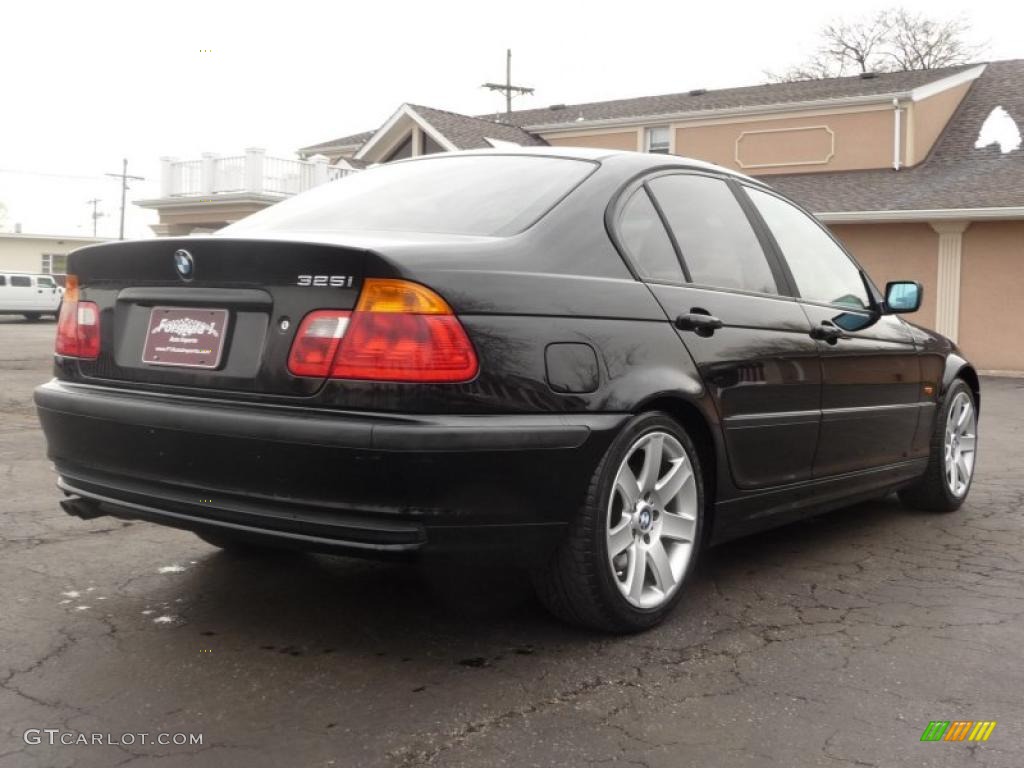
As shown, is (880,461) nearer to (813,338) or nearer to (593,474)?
(813,338)

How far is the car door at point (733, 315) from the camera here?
3619mm

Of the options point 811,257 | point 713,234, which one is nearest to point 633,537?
point 713,234

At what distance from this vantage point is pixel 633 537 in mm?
3395

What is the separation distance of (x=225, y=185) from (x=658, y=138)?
9.72 metres

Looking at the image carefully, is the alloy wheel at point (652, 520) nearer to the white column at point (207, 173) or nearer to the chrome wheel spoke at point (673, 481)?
the chrome wheel spoke at point (673, 481)

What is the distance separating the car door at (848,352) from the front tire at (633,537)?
3.24ft

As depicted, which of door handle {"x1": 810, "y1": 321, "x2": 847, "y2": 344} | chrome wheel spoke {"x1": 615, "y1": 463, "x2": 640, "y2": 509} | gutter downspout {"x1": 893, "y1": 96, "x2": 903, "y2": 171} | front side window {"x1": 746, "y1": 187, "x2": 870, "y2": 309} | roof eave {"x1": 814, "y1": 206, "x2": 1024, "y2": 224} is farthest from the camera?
gutter downspout {"x1": 893, "y1": 96, "x2": 903, "y2": 171}

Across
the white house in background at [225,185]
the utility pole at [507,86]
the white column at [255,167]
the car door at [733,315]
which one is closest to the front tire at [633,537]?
the car door at [733,315]

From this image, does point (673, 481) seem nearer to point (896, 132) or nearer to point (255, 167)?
point (896, 132)

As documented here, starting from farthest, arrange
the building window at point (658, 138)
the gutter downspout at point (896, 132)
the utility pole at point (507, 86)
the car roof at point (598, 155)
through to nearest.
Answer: the utility pole at point (507, 86)
the building window at point (658, 138)
the gutter downspout at point (896, 132)
the car roof at point (598, 155)

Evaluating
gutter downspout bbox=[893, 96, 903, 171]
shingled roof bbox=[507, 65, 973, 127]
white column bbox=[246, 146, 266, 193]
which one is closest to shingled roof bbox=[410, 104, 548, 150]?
shingled roof bbox=[507, 65, 973, 127]

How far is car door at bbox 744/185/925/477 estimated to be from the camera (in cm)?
436

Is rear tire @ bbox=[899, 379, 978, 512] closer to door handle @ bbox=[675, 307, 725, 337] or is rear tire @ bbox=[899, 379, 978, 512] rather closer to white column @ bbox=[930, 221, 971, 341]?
door handle @ bbox=[675, 307, 725, 337]

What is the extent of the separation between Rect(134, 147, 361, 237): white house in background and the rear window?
19835mm
